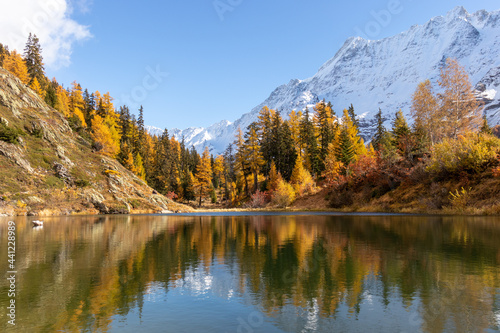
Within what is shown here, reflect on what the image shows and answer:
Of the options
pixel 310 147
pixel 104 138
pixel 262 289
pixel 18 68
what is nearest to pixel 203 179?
pixel 104 138

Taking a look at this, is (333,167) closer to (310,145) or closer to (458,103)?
(310,145)

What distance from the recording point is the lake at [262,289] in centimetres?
632

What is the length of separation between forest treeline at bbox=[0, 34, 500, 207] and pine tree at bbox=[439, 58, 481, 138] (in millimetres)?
136

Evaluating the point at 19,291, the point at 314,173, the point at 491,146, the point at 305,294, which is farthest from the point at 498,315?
the point at 314,173

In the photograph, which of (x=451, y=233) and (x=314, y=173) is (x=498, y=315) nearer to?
(x=451, y=233)

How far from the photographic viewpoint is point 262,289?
8.58 m

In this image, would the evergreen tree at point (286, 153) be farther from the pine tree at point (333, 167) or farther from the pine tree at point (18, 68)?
the pine tree at point (18, 68)

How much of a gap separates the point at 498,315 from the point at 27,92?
255ft

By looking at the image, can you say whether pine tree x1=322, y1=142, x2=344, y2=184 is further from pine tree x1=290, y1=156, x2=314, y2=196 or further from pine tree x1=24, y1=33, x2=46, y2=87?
pine tree x1=24, y1=33, x2=46, y2=87

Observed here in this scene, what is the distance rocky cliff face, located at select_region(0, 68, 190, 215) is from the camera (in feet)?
152

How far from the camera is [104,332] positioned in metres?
6.01

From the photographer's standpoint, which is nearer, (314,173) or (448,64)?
(448,64)

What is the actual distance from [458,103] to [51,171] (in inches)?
2596

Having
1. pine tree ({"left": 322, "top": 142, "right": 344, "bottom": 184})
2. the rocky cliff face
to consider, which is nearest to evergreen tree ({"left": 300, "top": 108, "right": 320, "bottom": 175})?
pine tree ({"left": 322, "top": 142, "right": 344, "bottom": 184})
